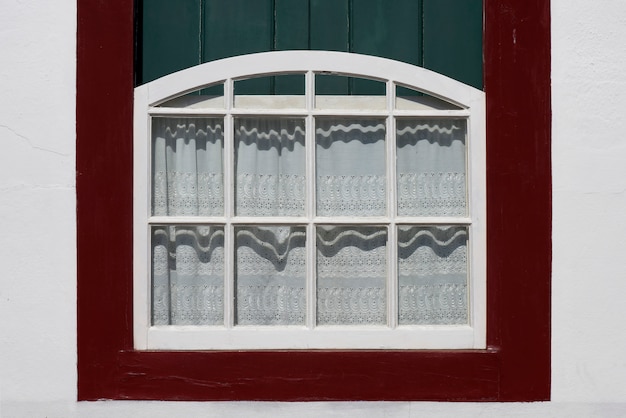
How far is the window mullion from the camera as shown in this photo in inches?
156

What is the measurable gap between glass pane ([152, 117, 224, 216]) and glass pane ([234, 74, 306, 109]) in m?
0.17

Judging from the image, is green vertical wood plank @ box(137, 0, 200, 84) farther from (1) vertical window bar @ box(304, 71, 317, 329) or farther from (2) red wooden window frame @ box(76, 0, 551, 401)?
(1) vertical window bar @ box(304, 71, 317, 329)

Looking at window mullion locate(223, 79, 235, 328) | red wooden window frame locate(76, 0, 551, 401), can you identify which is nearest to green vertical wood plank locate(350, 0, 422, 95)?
red wooden window frame locate(76, 0, 551, 401)

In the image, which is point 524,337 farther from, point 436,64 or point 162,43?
point 162,43

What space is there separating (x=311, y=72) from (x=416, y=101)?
0.53 metres

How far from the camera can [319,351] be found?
12.8ft

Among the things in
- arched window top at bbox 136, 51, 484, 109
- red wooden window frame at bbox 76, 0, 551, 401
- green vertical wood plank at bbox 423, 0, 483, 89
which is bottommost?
red wooden window frame at bbox 76, 0, 551, 401

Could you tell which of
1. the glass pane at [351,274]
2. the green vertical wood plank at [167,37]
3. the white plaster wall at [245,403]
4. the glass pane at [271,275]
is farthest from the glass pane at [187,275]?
the green vertical wood plank at [167,37]

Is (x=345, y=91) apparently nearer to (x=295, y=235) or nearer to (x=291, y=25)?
(x=291, y=25)

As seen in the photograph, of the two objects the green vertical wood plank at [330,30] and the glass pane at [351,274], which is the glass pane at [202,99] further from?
the glass pane at [351,274]

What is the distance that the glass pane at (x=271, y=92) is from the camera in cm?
402

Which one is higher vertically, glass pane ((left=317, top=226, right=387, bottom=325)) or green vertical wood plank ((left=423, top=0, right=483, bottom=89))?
green vertical wood plank ((left=423, top=0, right=483, bottom=89))

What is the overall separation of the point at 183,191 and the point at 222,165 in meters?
0.23
